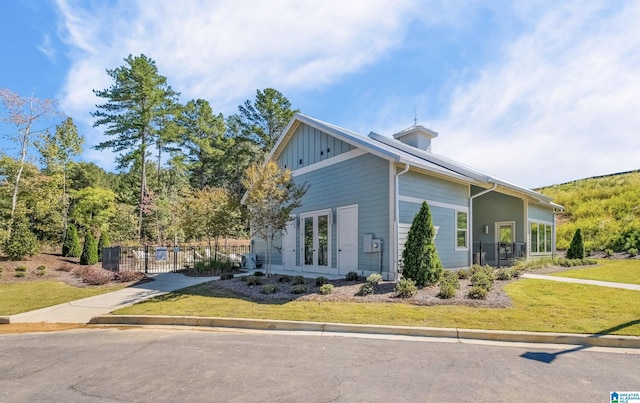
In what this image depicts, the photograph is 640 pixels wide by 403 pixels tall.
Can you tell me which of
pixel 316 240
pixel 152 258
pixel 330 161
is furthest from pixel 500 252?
pixel 152 258

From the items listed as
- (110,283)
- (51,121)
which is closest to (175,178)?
(51,121)

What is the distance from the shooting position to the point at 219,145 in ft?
124

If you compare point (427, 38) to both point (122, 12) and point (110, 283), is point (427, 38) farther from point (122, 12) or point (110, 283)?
point (110, 283)

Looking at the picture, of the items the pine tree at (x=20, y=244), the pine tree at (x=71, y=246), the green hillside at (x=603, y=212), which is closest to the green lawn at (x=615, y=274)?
the green hillside at (x=603, y=212)

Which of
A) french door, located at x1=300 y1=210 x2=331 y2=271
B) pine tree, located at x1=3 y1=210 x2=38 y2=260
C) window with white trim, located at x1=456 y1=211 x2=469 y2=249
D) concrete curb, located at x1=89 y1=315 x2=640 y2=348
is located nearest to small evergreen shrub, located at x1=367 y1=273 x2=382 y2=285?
french door, located at x1=300 y1=210 x2=331 y2=271

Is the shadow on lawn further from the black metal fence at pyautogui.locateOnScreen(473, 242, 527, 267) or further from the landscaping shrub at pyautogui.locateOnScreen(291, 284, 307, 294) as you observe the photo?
the black metal fence at pyautogui.locateOnScreen(473, 242, 527, 267)

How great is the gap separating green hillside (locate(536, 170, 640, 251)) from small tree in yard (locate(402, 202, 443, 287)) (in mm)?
13872

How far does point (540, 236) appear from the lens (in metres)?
17.8

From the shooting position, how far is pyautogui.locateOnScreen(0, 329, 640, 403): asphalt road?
344 cm

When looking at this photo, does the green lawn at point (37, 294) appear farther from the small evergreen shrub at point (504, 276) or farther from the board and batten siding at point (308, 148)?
the small evergreen shrub at point (504, 276)

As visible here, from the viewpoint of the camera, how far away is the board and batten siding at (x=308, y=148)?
12.3 metres

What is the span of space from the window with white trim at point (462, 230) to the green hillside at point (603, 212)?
10.1m

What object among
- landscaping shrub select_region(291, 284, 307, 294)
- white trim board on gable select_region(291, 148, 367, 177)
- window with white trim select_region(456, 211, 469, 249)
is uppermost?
white trim board on gable select_region(291, 148, 367, 177)

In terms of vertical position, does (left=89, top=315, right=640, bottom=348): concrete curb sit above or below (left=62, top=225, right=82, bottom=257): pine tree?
below
